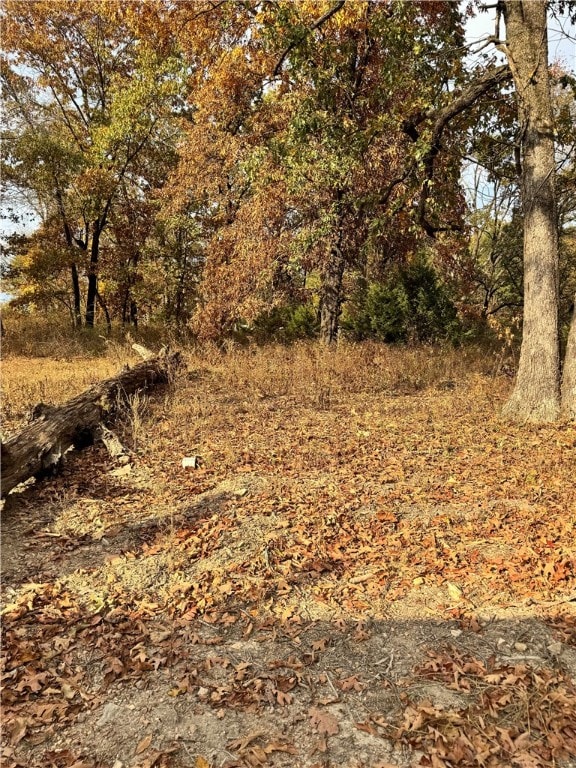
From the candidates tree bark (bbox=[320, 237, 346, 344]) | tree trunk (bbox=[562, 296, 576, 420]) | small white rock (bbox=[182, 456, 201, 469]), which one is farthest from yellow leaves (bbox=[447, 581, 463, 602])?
tree bark (bbox=[320, 237, 346, 344])

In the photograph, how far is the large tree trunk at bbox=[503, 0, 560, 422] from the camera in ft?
22.1

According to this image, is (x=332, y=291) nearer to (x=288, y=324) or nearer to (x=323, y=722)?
(x=288, y=324)

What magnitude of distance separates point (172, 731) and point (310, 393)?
6.77m

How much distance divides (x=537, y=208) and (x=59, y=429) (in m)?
6.96

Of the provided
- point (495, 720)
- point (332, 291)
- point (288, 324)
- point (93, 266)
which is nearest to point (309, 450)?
point (495, 720)

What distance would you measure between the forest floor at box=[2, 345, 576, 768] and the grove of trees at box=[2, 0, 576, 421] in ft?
9.14

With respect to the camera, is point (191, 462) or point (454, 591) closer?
point (454, 591)

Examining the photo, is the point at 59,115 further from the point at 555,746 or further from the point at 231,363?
the point at 555,746

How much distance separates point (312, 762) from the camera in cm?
255

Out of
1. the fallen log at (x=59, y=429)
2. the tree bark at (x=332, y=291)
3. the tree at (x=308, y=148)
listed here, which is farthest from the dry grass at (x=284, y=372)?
the tree at (x=308, y=148)

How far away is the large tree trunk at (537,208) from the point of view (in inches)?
265

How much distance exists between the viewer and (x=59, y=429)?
6215mm

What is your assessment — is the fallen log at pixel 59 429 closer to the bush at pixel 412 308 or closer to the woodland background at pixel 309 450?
the woodland background at pixel 309 450

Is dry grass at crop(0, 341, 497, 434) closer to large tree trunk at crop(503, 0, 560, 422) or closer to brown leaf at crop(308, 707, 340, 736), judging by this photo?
large tree trunk at crop(503, 0, 560, 422)
